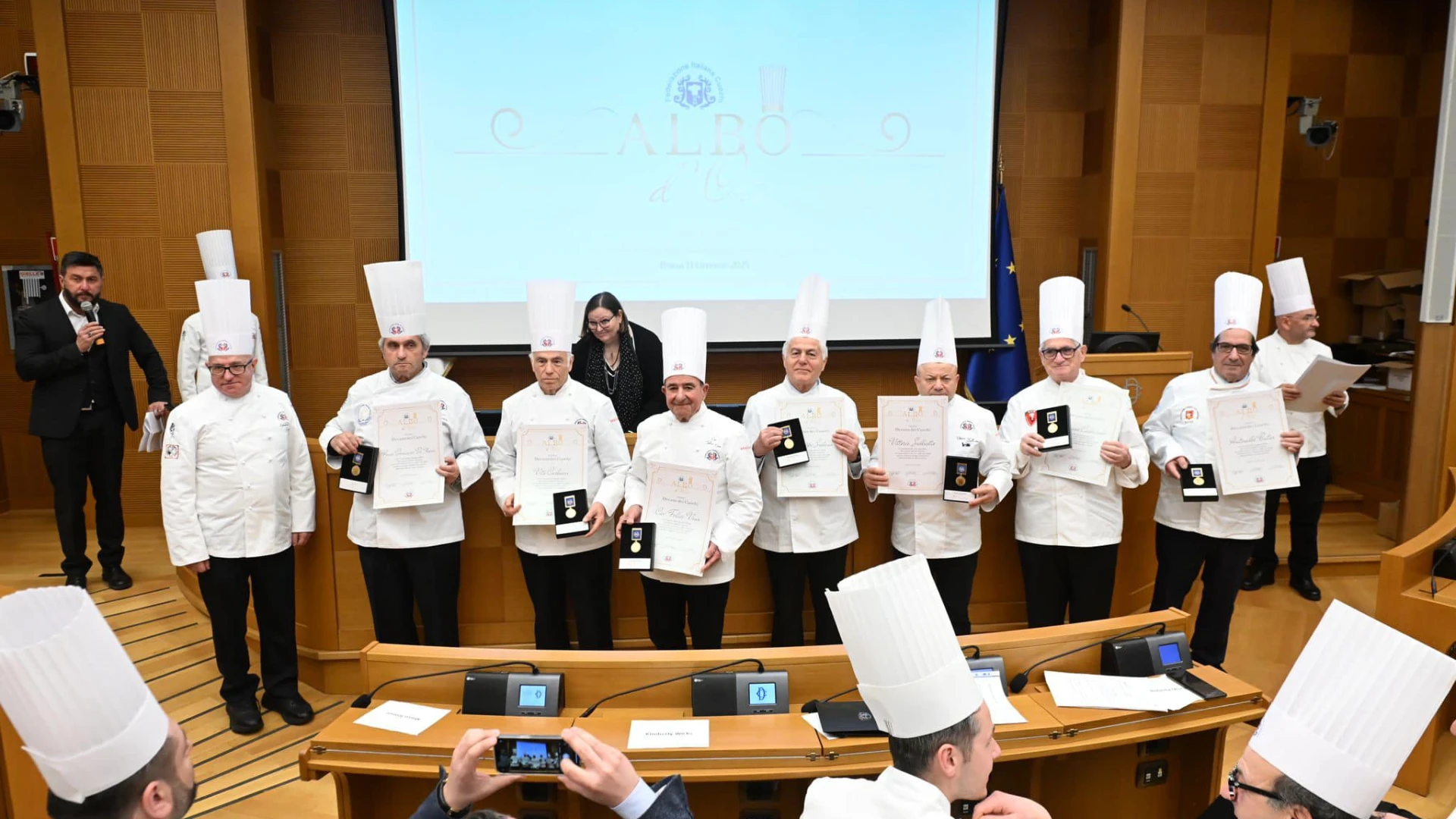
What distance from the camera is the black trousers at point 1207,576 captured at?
367 cm

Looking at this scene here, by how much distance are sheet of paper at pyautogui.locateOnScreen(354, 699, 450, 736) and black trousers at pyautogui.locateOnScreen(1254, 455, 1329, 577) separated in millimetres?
4176

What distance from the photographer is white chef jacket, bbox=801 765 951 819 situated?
1.44 metres

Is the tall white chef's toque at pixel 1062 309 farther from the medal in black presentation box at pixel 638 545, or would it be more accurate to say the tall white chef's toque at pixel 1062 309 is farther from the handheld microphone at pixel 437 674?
the handheld microphone at pixel 437 674

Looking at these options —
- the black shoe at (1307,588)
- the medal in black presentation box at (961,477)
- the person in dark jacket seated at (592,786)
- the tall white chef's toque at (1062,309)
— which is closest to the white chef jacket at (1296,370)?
the black shoe at (1307,588)

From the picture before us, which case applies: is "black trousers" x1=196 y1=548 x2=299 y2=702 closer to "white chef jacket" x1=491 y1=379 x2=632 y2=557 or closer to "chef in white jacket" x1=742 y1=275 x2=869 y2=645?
"white chef jacket" x1=491 y1=379 x2=632 y2=557

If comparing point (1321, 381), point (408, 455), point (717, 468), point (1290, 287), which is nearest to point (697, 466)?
point (717, 468)

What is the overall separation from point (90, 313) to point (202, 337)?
741 millimetres

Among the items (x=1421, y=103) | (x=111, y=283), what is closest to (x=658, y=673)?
(x=111, y=283)

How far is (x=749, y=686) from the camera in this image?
2373 millimetres

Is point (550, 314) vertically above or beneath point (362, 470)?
above

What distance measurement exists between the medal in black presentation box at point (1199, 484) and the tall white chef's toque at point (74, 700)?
3.32m

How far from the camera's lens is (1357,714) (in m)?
1.55

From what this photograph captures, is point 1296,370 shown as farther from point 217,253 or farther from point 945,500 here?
point 217,253

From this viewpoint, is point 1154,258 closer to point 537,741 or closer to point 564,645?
point 564,645
